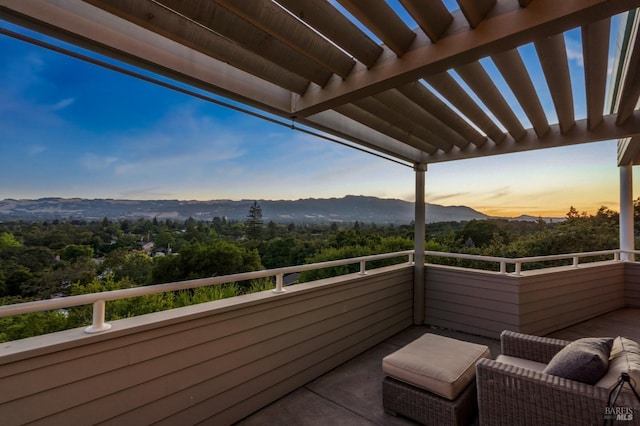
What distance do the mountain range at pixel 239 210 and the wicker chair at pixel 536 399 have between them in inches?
115

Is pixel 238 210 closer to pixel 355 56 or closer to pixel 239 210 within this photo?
pixel 239 210

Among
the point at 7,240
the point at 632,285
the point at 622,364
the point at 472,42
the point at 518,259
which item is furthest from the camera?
the point at 632,285

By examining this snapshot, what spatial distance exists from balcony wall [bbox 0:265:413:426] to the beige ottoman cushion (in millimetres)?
876

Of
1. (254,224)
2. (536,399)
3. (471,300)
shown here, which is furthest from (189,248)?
(536,399)

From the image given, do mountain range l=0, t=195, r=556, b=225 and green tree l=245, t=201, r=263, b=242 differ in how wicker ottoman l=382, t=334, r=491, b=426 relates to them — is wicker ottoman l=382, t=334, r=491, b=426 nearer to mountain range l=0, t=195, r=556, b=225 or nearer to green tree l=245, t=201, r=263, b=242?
mountain range l=0, t=195, r=556, b=225

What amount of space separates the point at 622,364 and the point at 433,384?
3.48 feet

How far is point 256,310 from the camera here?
243cm

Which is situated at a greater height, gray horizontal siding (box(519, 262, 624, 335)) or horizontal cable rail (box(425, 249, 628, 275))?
horizontal cable rail (box(425, 249, 628, 275))

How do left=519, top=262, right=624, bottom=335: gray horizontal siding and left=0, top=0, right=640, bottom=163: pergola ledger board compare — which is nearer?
left=0, top=0, right=640, bottom=163: pergola ledger board

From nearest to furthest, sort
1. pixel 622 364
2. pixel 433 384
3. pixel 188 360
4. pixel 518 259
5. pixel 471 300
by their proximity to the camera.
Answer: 1. pixel 622 364
2. pixel 188 360
3. pixel 433 384
4. pixel 518 259
5. pixel 471 300

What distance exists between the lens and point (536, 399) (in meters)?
1.75

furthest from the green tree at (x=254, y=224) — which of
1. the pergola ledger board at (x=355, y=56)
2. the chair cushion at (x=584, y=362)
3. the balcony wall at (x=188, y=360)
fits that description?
the chair cushion at (x=584, y=362)

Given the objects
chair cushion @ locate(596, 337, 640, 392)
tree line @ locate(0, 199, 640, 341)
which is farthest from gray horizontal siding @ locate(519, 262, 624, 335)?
tree line @ locate(0, 199, 640, 341)

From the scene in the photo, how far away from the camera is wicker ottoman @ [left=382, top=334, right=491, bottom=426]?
82.7 inches
